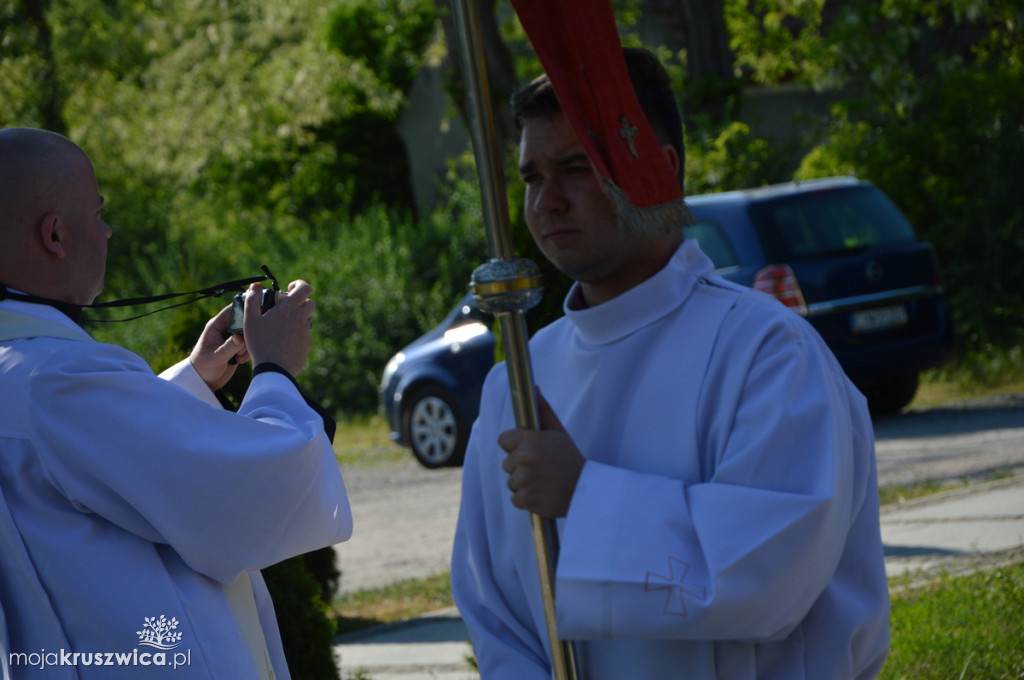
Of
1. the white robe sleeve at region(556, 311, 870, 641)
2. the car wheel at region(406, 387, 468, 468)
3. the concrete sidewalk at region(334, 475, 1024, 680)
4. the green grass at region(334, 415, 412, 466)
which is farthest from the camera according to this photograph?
the green grass at region(334, 415, 412, 466)

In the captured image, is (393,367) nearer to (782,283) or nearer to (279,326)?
(782,283)

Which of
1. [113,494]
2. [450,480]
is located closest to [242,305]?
[113,494]

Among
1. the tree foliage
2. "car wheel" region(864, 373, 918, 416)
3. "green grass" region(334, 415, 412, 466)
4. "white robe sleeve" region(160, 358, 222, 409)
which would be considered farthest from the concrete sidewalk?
"green grass" region(334, 415, 412, 466)

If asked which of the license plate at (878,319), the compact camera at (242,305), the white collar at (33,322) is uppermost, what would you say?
the white collar at (33,322)

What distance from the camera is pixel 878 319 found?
9664mm

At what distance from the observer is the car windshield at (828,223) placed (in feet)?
31.6

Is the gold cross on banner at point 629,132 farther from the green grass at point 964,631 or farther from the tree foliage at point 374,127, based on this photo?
the green grass at point 964,631

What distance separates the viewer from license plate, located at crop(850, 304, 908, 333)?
9.58 metres

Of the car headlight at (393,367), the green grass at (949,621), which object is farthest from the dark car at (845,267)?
the green grass at (949,621)

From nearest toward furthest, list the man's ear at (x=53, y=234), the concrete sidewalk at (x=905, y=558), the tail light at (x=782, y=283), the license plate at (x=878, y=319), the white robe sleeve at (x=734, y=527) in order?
1. the white robe sleeve at (x=734, y=527)
2. the man's ear at (x=53, y=234)
3. the concrete sidewalk at (x=905, y=558)
4. the tail light at (x=782, y=283)
5. the license plate at (x=878, y=319)

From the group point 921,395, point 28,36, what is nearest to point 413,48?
point 28,36

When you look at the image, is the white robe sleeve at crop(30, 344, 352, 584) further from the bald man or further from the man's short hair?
the man's short hair

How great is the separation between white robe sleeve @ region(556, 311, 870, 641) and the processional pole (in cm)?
8

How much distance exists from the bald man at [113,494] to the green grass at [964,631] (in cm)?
272
